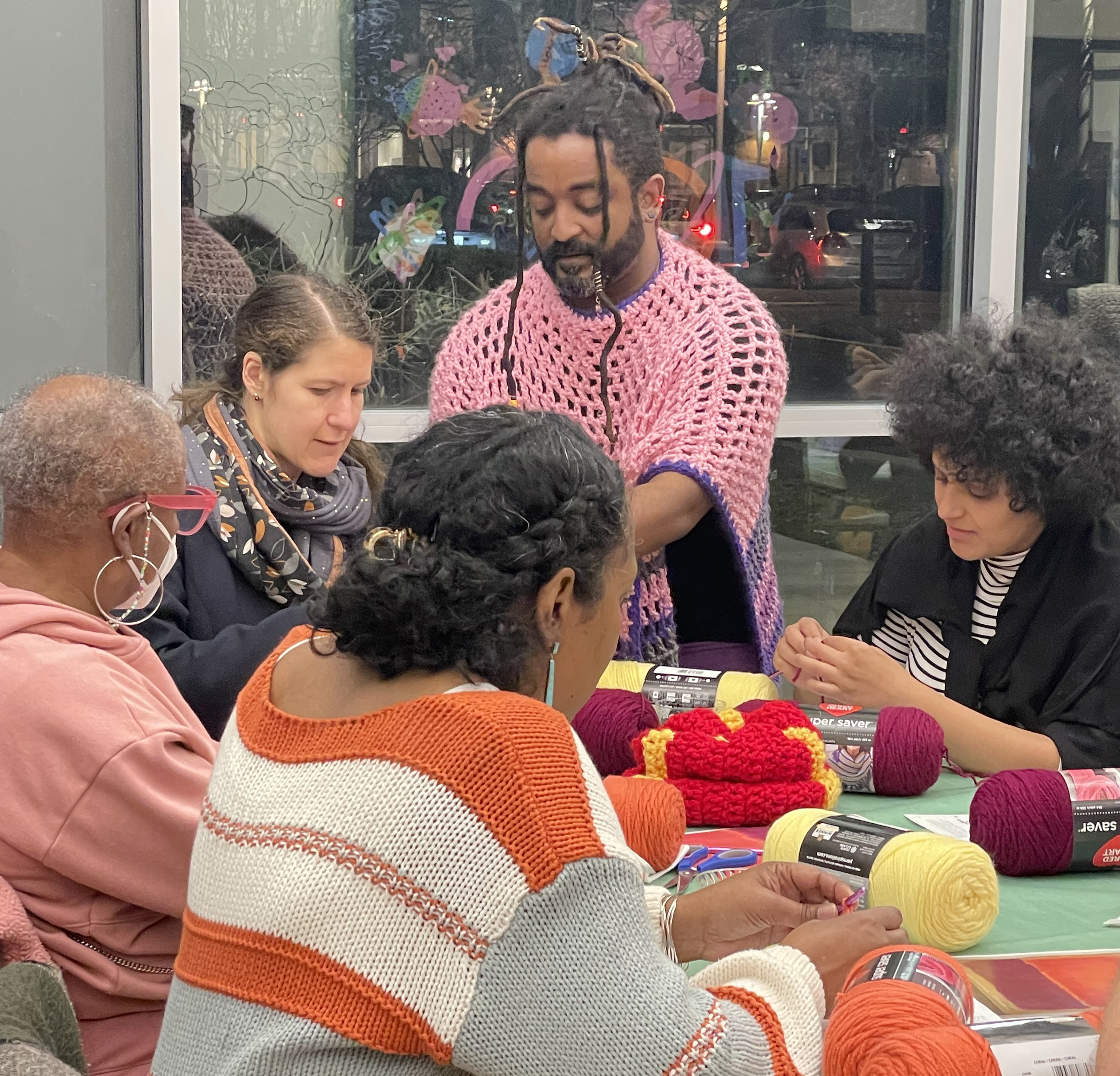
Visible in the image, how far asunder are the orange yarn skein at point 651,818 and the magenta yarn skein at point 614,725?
10.9 inches

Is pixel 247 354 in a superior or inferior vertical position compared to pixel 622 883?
superior

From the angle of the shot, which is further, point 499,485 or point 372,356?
point 372,356

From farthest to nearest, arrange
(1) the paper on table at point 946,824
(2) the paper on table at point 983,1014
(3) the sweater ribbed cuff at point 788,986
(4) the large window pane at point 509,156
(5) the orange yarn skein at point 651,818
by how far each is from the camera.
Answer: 1. (4) the large window pane at point 509,156
2. (1) the paper on table at point 946,824
3. (5) the orange yarn skein at point 651,818
4. (2) the paper on table at point 983,1014
5. (3) the sweater ribbed cuff at point 788,986

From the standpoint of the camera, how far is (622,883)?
3.23 feet

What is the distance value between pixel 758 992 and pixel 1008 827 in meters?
0.58

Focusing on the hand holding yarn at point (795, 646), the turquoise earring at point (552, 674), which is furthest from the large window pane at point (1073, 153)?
the turquoise earring at point (552, 674)

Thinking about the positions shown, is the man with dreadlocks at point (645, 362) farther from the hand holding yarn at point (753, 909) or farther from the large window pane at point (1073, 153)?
the large window pane at point (1073, 153)

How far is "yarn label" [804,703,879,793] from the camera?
1.79 meters

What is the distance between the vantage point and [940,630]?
2.21 m

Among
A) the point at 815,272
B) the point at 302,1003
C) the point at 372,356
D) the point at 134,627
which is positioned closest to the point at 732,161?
the point at 815,272

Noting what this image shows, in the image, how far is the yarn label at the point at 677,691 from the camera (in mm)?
1907

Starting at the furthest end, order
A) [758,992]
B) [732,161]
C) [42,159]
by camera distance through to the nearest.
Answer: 1. [732,161]
2. [42,159]
3. [758,992]

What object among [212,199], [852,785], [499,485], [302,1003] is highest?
[212,199]

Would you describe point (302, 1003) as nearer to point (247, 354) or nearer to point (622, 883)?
point (622, 883)
